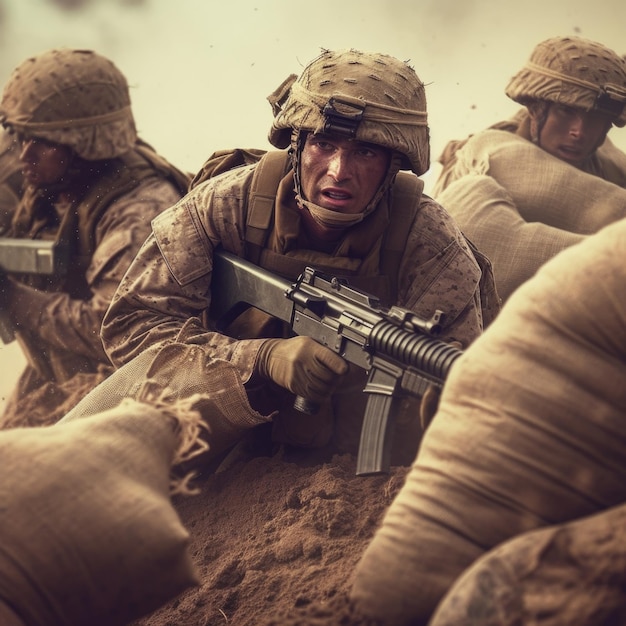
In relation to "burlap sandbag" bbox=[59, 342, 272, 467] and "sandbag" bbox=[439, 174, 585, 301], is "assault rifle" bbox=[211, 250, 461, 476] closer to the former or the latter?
"burlap sandbag" bbox=[59, 342, 272, 467]

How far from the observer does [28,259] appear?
5641 mm

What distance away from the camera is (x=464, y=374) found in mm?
2227

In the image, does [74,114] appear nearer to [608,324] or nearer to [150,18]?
[608,324]

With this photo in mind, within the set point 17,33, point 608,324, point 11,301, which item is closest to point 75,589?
point 608,324

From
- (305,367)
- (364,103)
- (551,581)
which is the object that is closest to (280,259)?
(305,367)

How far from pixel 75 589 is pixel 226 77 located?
8968mm

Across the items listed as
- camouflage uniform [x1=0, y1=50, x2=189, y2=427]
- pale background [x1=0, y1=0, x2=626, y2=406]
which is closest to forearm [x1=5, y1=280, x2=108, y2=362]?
camouflage uniform [x1=0, y1=50, x2=189, y2=427]

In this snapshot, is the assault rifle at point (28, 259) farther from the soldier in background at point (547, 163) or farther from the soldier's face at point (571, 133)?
the soldier's face at point (571, 133)

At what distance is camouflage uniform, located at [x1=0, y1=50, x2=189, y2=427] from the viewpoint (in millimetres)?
5477

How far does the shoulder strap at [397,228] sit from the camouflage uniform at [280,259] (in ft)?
0.08

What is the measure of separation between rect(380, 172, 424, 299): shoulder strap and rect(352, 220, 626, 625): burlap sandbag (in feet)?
5.50

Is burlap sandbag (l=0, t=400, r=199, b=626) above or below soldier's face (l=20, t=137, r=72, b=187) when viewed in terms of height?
above

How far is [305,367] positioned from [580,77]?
3.11 m

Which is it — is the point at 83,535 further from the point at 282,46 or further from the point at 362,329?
the point at 282,46
